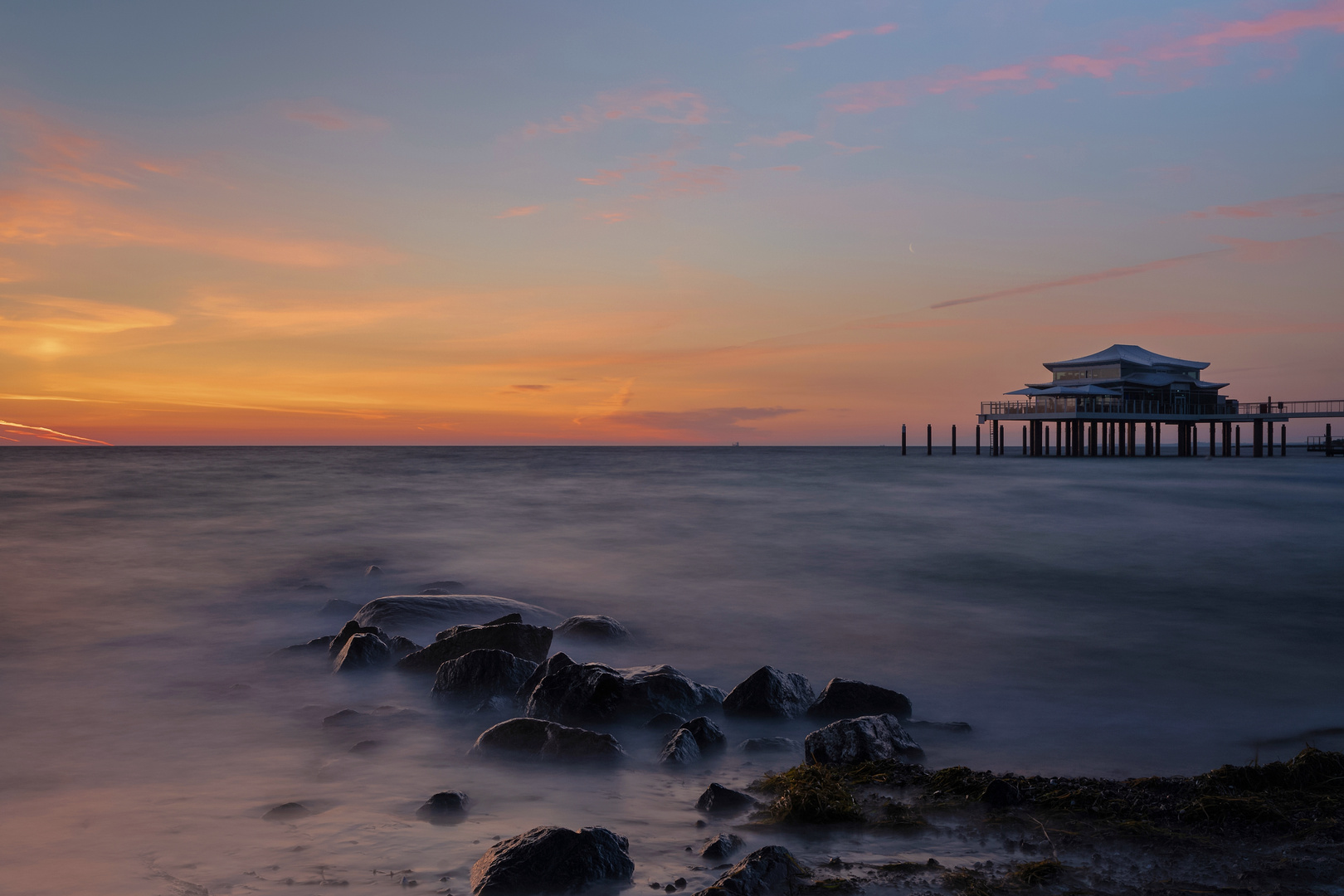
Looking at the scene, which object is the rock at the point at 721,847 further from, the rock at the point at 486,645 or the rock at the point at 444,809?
the rock at the point at 486,645

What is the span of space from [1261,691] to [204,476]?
55.8m

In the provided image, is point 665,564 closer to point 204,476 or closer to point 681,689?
point 681,689

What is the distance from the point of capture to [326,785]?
214 inches

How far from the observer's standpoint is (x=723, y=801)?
4.81m

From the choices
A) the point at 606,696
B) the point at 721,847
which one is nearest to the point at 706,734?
the point at 606,696

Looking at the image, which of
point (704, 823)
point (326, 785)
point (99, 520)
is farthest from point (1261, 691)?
point (99, 520)

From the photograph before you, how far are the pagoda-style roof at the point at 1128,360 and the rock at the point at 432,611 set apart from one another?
5891 centimetres

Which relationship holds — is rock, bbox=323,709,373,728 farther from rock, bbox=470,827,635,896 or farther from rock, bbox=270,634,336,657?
rock, bbox=470,827,635,896

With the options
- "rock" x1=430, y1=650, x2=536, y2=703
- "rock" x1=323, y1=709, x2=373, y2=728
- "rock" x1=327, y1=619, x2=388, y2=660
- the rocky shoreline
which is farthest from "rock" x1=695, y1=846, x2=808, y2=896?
"rock" x1=327, y1=619, x2=388, y2=660

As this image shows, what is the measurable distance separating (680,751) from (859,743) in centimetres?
117

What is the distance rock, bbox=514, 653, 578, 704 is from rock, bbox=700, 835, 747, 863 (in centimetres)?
290

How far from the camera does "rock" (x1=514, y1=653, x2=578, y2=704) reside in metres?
7.05

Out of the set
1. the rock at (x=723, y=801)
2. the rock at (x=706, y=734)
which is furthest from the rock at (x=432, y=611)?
the rock at (x=723, y=801)

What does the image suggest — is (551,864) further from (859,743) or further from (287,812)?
(859,743)
